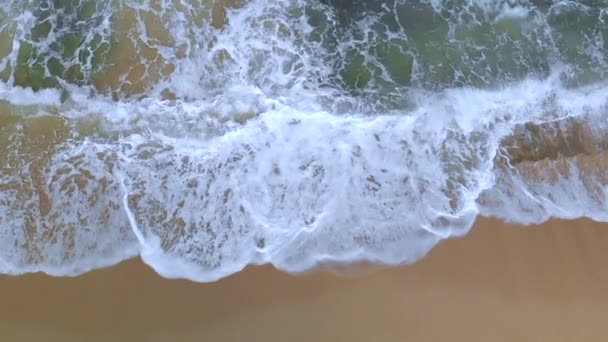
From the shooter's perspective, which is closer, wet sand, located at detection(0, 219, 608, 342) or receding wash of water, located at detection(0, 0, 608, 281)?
wet sand, located at detection(0, 219, 608, 342)

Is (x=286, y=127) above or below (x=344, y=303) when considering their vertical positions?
above

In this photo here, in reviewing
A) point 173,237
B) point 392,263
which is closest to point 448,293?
point 392,263

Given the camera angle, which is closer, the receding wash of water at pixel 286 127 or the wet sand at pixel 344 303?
the wet sand at pixel 344 303

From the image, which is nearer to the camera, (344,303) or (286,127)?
(344,303)

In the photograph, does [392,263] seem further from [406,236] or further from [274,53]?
[274,53]
